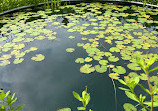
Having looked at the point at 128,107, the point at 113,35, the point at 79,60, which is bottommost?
the point at 128,107

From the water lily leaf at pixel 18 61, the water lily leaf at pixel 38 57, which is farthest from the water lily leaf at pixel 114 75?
the water lily leaf at pixel 18 61

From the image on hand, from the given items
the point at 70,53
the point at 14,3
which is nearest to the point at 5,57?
the point at 70,53

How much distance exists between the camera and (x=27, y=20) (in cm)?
364

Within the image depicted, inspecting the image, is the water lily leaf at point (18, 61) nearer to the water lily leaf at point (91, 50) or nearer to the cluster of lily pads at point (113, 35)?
the cluster of lily pads at point (113, 35)

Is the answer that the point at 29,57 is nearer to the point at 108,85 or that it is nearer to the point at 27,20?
the point at 108,85

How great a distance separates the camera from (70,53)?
2355mm

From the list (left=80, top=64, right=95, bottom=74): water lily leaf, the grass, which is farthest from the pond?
the grass

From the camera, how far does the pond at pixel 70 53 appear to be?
Result: 1615mm

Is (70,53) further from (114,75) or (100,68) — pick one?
(114,75)

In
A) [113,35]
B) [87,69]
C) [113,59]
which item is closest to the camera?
[87,69]

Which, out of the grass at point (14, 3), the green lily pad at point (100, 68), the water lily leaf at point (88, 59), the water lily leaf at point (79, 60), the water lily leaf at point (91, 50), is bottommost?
the green lily pad at point (100, 68)

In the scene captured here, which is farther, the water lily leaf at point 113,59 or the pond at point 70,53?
the water lily leaf at point 113,59

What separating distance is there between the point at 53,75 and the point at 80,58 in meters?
0.49

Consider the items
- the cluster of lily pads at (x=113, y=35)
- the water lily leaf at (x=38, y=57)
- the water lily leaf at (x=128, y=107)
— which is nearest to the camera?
the water lily leaf at (x=128, y=107)
